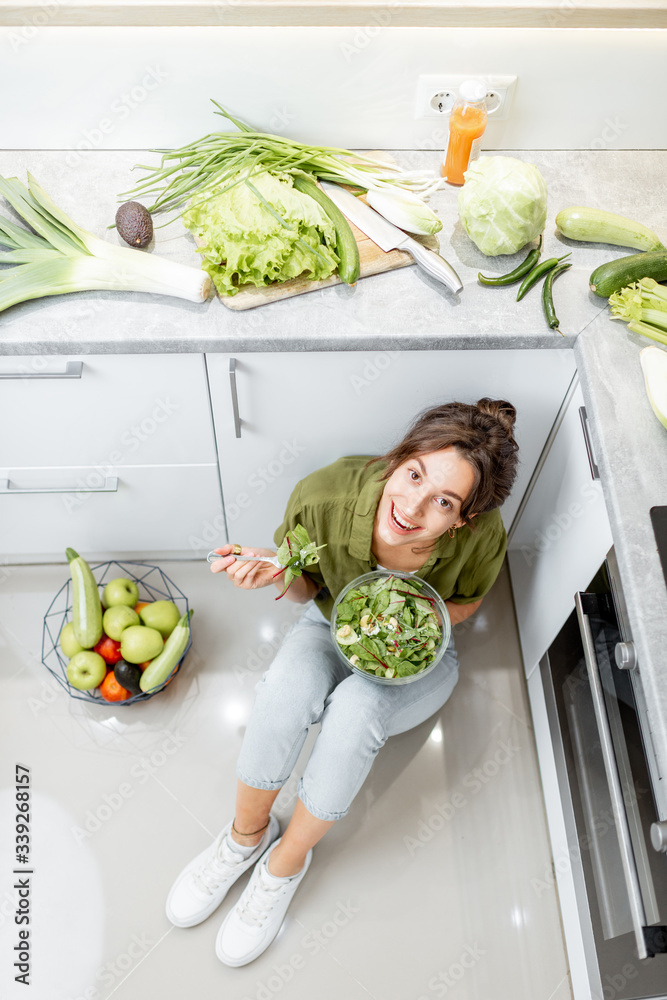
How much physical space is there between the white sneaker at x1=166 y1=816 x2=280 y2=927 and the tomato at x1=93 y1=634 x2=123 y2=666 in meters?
0.45

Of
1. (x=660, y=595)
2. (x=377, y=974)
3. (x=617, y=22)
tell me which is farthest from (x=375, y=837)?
(x=617, y=22)

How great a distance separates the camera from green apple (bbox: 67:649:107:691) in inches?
65.6

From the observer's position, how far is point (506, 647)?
6.19 feet

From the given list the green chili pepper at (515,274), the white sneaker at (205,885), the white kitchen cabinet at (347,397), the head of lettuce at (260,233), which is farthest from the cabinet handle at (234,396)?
the white sneaker at (205,885)

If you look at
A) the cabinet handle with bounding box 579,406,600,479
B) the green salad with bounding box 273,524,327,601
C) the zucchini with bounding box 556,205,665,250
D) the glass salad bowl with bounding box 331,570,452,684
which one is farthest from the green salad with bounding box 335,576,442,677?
the zucchini with bounding box 556,205,665,250

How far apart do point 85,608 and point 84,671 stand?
0.14m

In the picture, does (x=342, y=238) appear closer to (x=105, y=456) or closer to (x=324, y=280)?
(x=324, y=280)

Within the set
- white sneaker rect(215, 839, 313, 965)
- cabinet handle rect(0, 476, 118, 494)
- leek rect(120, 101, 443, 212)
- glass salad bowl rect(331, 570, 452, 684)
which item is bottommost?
white sneaker rect(215, 839, 313, 965)

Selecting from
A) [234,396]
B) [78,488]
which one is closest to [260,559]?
[234,396]

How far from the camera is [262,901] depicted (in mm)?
1503

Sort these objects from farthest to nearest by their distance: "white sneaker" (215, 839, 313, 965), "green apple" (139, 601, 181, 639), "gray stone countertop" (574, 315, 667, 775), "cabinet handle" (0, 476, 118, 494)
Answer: "green apple" (139, 601, 181, 639) → "cabinet handle" (0, 476, 118, 494) → "white sneaker" (215, 839, 313, 965) → "gray stone countertop" (574, 315, 667, 775)

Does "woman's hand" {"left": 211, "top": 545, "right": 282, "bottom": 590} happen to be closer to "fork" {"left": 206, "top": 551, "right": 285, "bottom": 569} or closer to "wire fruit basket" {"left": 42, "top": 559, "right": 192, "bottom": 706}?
"fork" {"left": 206, "top": 551, "right": 285, "bottom": 569}

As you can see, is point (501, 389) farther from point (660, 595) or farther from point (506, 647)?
point (506, 647)

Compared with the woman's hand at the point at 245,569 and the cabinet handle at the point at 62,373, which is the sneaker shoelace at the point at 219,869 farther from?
the cabinet handle at the point at 62,373
